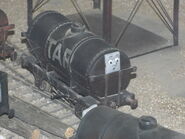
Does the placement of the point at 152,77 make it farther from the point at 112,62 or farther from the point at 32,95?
the point at 32,95

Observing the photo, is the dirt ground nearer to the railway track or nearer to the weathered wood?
the railway track

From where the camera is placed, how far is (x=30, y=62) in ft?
48.6

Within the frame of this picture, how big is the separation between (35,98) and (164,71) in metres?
3.68

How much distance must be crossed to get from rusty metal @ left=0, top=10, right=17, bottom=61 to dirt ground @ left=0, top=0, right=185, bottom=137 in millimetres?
1447

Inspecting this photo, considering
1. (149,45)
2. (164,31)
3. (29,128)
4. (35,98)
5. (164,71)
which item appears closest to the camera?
(29,128)

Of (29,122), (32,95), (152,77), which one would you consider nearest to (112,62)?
(29,122)

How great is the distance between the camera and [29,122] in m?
12.9

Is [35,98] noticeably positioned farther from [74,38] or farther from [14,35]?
[14,35]

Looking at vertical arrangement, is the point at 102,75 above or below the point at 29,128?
above

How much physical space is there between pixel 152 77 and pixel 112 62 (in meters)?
3.05

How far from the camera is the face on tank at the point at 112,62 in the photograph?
41.9 ft

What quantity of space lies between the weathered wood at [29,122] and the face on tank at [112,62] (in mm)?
1515

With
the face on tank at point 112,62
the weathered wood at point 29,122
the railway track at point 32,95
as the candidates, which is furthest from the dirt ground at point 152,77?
the weathered wood at point 29,122

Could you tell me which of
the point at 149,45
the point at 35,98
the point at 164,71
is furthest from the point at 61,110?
the point at 149,45
